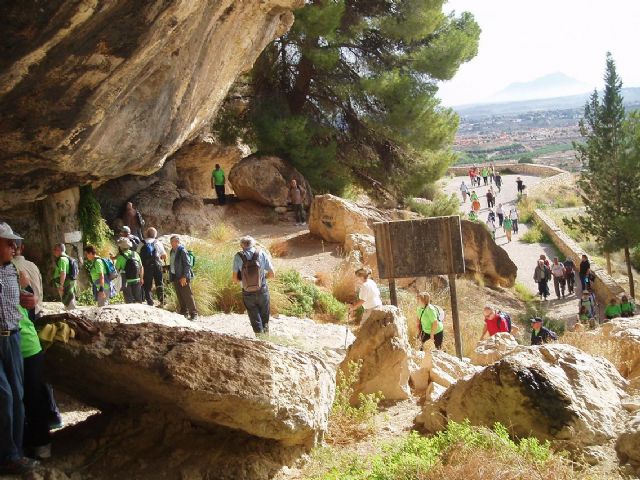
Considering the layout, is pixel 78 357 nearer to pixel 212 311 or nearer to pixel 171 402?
pixel 171 402

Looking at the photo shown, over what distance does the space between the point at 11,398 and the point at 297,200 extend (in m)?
16.0

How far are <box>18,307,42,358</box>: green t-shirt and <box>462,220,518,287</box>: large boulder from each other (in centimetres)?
1499

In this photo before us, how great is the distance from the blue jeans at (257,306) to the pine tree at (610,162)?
1762cm

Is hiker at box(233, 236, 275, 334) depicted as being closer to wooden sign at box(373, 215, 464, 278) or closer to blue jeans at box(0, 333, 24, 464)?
wooden sign at box(373, 215, 464, 278)

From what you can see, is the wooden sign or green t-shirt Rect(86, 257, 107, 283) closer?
the wooden sign

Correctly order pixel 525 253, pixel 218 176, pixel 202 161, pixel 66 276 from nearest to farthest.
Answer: pixel 66 276 → pixel 218 176 → pixel 202 161 → pixel 525 253

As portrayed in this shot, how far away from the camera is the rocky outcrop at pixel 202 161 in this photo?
22.0 meters

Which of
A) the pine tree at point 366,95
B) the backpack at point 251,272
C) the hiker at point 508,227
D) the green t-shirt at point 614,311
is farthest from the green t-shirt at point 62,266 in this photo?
the hiker at point 508,227

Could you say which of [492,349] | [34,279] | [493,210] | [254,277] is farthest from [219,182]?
[493,210]

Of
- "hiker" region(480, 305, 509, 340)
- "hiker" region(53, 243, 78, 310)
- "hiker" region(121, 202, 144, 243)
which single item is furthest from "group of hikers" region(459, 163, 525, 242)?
"hiker" region(53, 243, 78, 310)

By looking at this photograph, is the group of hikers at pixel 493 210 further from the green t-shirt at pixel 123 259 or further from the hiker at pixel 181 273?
the green t-shirt at pixel 123 259

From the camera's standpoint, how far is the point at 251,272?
9.11 m

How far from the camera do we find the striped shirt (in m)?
4.54

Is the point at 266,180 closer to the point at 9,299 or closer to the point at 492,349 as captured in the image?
the point at 492,349
